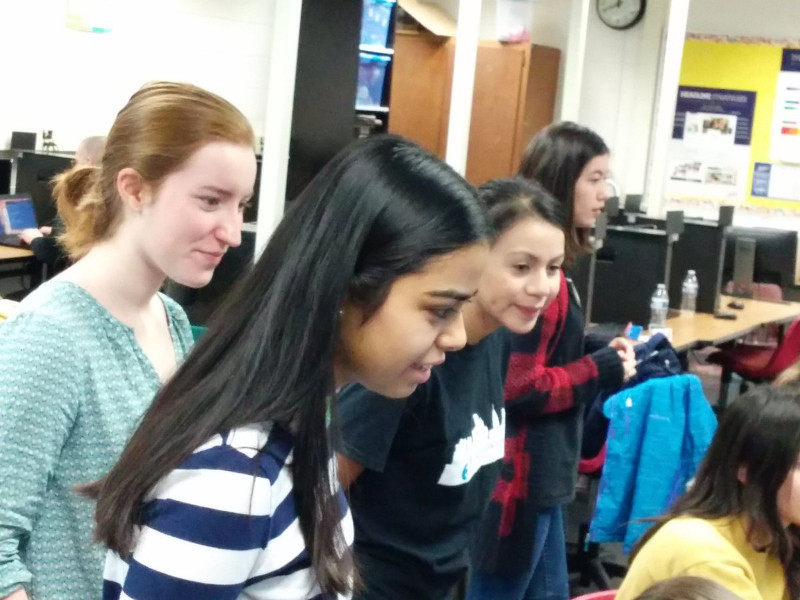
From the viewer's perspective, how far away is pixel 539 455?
222 centimetres

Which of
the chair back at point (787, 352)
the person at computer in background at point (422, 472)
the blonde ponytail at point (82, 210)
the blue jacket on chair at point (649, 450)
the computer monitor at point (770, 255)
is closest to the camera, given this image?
the blonde ponytail at point (82, 210)

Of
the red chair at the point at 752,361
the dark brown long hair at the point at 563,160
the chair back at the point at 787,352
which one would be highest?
the dark brown long hair at the point at 563,160

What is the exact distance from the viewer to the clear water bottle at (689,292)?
4.67m

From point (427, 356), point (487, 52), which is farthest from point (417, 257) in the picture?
point (487, 52)

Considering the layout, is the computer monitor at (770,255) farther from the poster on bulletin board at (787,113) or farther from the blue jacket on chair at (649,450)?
the blue jacket on chair at (649,450)

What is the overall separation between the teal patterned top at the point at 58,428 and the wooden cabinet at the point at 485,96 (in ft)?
18.4

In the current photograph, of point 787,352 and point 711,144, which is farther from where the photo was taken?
point 711,144

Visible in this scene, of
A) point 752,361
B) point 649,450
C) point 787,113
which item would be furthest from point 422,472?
point 787,113

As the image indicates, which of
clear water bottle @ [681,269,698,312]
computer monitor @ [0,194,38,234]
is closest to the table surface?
computer monitor @ [0,194,38,234]

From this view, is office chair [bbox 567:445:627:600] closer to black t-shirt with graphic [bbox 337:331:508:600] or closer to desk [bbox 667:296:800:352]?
desk [bbox 667:296:800:352]

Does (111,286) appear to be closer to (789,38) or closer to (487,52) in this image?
(487,52)

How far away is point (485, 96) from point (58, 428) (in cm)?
591

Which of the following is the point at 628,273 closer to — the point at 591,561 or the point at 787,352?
the point at 787,352

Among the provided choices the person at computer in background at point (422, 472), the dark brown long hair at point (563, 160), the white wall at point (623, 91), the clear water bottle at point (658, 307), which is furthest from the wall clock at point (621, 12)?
Answer: the person at computer in background at point (422, 472)
